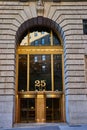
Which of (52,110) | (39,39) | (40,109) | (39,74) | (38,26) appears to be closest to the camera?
(40,109)

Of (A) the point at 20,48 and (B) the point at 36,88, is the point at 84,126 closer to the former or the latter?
(B) the point at 36,88

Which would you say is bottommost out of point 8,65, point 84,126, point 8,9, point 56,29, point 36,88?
point 84,126

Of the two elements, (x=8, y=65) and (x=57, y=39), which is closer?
(x=8, y=65)

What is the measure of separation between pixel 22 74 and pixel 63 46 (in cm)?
452

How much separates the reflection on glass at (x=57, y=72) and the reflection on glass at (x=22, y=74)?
8.92ft

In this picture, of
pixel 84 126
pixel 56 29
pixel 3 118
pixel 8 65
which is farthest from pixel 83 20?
pixel 3 118

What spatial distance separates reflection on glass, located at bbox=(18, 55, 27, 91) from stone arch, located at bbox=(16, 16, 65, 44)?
1.67m

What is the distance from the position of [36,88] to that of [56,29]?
574 centimetres

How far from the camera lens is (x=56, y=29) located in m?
21.2

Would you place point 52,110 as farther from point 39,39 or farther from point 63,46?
point 39,39

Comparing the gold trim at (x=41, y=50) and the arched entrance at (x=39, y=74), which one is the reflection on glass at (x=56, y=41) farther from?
the gold trim at (x=41, y=50)

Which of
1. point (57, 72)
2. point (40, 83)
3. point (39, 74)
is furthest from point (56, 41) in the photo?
point (40, 83)

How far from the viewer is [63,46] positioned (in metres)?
20.8

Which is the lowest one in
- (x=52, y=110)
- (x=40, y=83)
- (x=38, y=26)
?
(x=52, y=110)
